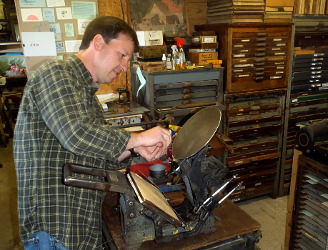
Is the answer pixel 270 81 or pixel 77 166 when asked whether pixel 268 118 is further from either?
pixel 77 166

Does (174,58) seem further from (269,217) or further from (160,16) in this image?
(269,217)

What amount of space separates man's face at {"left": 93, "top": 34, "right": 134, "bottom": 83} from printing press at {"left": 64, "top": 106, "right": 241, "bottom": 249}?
1.38 feet

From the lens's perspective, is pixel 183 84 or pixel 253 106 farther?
pixel 253 106

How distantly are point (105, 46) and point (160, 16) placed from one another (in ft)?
5.89

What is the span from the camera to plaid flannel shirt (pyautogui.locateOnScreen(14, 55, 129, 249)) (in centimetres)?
96

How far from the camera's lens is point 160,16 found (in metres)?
2.81

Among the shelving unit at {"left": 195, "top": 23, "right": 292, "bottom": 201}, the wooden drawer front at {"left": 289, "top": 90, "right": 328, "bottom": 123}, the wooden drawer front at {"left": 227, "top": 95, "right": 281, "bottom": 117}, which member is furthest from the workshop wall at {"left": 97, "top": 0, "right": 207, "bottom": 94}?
the wooden drawer front at {"left": 289, "top": 90, "right": 328, "bottom": 123}

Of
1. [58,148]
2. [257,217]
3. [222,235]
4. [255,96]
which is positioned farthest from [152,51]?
[257,217]

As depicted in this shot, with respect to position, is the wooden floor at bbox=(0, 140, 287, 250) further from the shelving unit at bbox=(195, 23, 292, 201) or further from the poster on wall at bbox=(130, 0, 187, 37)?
the poster on wall at bbox=(130, 0, 187, 37)

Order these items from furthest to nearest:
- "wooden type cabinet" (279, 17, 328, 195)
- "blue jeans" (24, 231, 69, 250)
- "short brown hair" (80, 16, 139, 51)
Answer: "wooden type cabinet" (279, 17, 328, 195) → "short brown hair" (80, 16, 139, 51) → "blue jeans" (24, 231, 69, 250)

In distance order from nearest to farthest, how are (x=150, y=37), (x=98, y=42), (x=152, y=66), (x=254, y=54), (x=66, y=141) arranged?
(x=66, y=141)
(x=98, y=42)
(x=152, y=66)
(x=150, y=37)
(x=254, y=54)

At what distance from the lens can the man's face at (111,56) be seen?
1.20 meters

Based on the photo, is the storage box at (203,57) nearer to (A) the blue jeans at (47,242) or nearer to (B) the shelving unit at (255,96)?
(B) the shelving unit at (255,96)

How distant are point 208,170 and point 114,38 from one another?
0.66 metres
